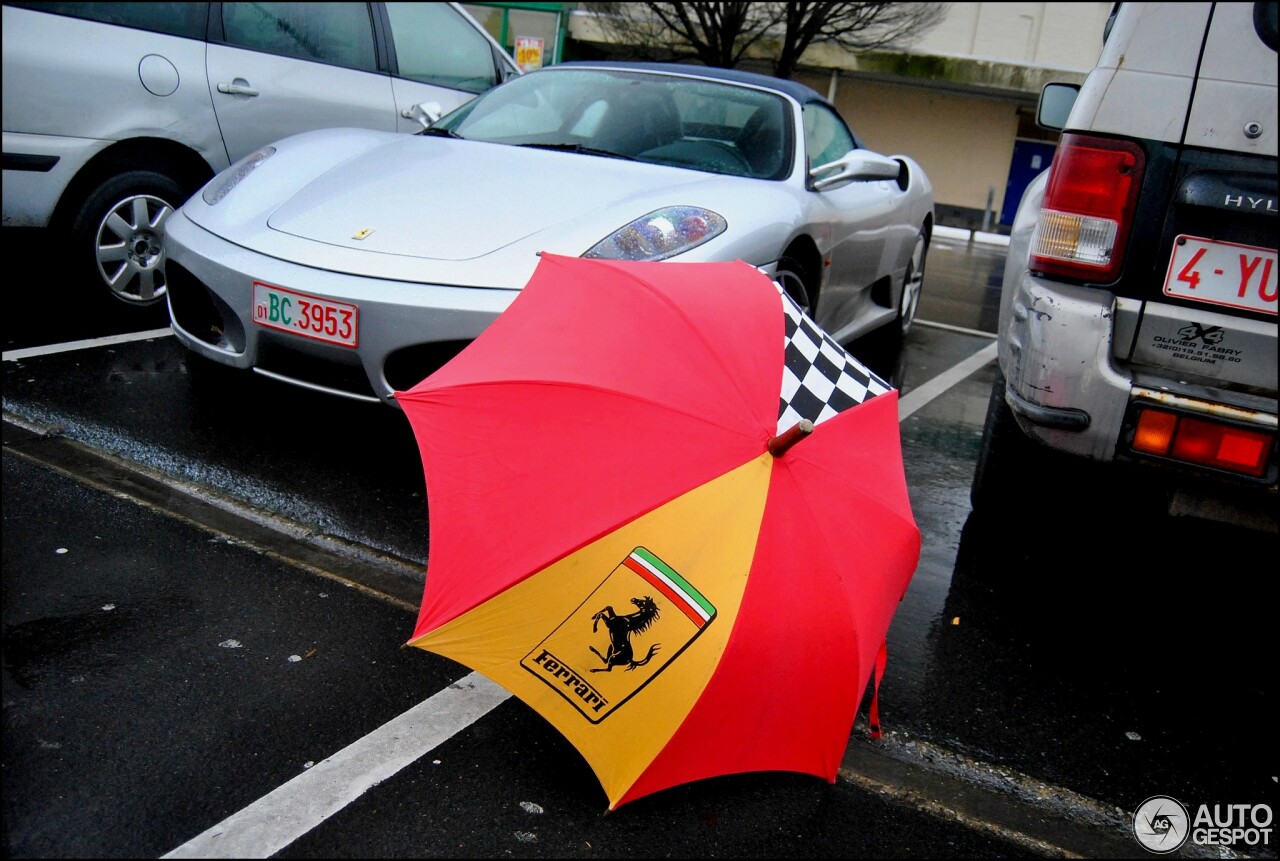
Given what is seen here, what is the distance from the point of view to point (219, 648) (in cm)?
247

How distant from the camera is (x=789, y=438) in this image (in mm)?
1899

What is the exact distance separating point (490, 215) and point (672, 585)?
2.04 m

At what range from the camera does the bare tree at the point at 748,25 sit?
1714 cm

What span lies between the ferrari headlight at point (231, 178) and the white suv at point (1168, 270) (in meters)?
2.79

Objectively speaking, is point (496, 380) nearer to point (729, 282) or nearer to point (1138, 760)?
point (729, 282)

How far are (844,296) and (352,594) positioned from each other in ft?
9.36

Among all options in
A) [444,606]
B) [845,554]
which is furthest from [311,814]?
[845,554]

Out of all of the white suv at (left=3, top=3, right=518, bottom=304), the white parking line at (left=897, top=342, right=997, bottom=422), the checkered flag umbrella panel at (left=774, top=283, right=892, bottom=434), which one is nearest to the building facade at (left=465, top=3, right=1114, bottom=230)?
the white suv at (left=3, top=3, right=518, bottom=304)

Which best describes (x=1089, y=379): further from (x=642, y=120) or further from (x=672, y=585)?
(x=642, y=120)

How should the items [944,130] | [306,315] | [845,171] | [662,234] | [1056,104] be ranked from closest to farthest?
[306,315] < [662,234] < [1056,104] < [845,171] < [944,130]

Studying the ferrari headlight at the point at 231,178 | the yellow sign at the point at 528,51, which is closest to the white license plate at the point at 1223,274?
the ferrari headlight at the point at 231,178

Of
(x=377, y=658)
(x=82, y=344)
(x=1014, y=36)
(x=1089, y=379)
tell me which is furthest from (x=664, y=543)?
A: (x=1014, y=36)

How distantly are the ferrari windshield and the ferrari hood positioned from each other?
0.28 m

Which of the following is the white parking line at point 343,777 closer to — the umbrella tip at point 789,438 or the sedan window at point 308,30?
the umbrella tip at point 789,438
